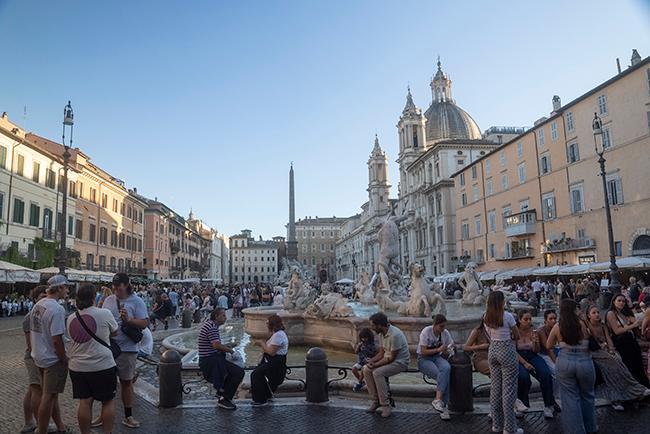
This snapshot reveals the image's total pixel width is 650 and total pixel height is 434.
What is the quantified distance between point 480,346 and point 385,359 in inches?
46.3

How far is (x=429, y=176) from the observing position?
64.9 metres

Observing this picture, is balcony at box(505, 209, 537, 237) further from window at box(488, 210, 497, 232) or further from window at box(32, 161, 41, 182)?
window at box(32, 161, 41, 182)

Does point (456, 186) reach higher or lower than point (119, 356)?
higher

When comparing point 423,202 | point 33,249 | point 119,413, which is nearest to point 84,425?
point 119,413

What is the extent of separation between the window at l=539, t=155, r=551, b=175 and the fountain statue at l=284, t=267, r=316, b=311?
2997cm

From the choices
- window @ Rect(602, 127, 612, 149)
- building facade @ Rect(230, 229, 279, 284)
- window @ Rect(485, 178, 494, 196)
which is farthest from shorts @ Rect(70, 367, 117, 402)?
building facade @ Rect(230, 229, 279, 284)

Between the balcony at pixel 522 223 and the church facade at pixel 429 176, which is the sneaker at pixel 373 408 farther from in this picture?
the church facade at pixel 429 176

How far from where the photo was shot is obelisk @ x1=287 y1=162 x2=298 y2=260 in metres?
42.1

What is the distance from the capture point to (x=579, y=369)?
15.3 ft

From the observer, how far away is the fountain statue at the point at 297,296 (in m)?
12.8

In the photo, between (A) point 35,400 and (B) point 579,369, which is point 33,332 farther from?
(B) point 579,369

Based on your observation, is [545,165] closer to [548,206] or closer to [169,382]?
[548,206]

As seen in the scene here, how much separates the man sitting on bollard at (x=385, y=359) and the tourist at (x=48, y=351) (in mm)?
3523

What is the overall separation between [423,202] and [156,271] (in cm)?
3642
